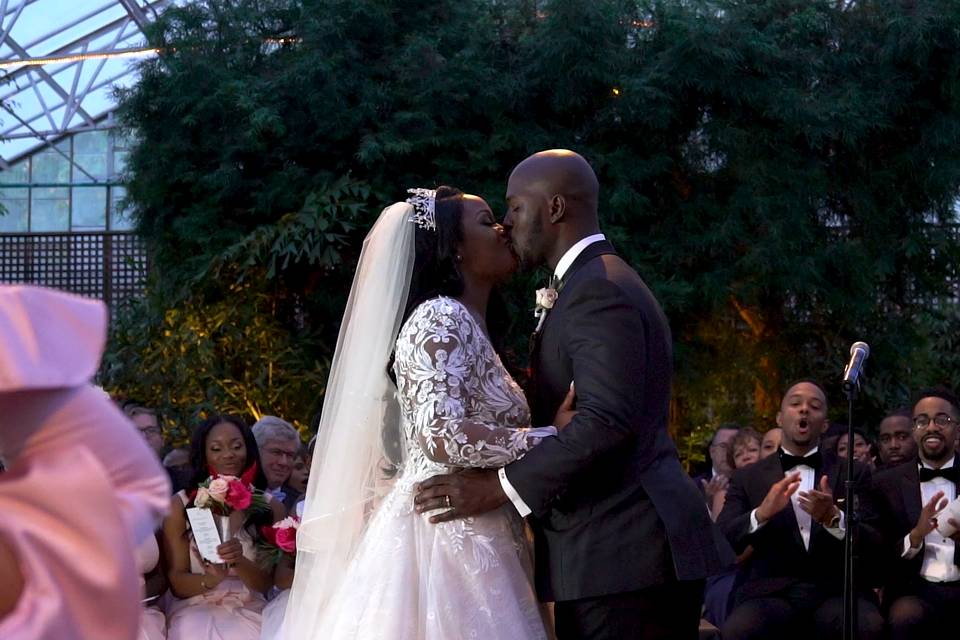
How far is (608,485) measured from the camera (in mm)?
3500

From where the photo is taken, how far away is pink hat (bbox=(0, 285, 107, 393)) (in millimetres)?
1696

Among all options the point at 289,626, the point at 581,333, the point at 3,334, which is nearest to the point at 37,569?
the point at 3,334

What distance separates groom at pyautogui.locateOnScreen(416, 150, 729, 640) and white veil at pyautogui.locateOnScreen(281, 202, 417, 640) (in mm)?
323

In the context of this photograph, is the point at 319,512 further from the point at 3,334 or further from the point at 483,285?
the point at 3,334

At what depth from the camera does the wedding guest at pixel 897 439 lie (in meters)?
7.62

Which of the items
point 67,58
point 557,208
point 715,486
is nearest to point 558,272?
point 557,208

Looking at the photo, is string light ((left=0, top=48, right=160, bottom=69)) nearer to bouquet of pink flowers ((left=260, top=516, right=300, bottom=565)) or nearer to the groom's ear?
bouquet of pink flowers ((left=260, top=516, right=300, bottom=565))

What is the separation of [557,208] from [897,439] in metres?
4.65

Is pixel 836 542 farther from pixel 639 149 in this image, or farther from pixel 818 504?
pixel 639 149

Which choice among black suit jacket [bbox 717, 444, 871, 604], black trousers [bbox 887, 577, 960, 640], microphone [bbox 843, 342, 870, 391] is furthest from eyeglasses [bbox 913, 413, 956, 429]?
microphone [bbox 843, 342, 870, 391]

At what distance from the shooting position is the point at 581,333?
11.4 ft

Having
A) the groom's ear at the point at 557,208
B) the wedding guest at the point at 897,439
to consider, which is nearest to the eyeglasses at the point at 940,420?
the wedding guest at the point at 897,439

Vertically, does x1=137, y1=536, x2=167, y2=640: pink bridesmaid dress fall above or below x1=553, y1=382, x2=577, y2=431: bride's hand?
below

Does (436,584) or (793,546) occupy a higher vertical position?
(436,584)
